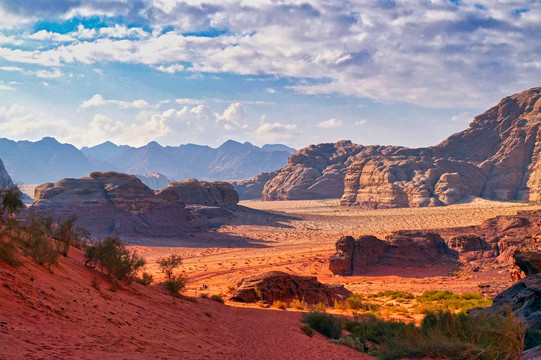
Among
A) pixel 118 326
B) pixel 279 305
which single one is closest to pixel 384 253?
pixel 279 305

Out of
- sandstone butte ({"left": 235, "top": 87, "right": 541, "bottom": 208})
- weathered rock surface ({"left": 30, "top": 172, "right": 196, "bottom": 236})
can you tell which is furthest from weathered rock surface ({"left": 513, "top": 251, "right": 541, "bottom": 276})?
sandstone butte ({"left": 235, "top": 87, "right": 541, "bottom": 208})

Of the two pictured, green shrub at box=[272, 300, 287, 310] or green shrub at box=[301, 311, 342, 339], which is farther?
green shrub at box=[272, 300, 287, 310]

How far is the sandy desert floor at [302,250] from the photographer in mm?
25000

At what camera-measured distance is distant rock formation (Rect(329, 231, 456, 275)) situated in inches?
1139

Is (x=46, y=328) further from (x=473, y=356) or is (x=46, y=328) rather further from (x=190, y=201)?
(x=190, y=201)

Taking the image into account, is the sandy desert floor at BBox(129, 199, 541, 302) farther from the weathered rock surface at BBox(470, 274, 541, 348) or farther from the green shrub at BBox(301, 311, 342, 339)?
the weathered rock surface at BBox(470, 274, 541, 348)

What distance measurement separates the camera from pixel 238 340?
10328mm

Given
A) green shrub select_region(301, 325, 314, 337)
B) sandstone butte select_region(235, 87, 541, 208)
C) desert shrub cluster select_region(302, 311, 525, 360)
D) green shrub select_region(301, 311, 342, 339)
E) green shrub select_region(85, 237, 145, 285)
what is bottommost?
green shrub select_region(301, 311, 342, 339)

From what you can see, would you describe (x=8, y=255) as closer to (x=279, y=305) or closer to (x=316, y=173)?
(x=279, y=305)

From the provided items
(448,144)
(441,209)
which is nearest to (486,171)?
(448,144)

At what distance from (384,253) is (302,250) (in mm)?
11608

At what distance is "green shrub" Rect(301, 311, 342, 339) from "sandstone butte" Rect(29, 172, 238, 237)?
124ft

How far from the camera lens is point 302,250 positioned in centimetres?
4069

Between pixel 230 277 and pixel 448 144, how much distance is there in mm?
101796
